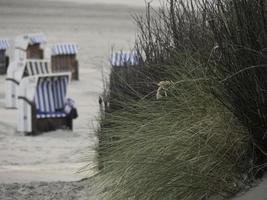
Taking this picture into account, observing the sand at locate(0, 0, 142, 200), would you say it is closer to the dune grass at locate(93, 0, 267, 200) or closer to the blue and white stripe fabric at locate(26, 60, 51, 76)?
the blue and white stripe fabric at locate(26, 60, 51, 76)

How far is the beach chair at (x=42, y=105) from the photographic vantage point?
1445cm

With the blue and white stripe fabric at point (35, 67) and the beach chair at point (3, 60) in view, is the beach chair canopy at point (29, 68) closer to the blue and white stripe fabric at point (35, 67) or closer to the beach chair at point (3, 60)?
the blue and white stripe fabric at point (35, 67)

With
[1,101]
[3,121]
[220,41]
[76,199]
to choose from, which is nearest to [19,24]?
[1,101]

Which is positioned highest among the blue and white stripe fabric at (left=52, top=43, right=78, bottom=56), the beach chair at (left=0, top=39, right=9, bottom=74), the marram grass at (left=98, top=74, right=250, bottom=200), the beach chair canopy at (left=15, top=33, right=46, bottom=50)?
the marram grass at (left=98, top=74, right=250, bottom=200)

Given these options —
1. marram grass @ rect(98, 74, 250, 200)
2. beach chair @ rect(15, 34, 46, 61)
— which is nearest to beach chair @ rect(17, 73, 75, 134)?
beach chair @ rect(15, 34, 46, 61)

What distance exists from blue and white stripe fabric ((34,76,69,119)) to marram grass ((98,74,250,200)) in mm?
9924

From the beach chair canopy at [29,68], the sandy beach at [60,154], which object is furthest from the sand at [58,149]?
the beach chair canopy at [29,68]

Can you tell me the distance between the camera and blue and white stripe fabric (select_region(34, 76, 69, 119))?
1493 cm

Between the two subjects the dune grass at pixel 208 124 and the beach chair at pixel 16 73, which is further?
the beach chair at pixel 16 73

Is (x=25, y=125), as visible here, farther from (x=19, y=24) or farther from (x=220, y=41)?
(x=19, y=24)

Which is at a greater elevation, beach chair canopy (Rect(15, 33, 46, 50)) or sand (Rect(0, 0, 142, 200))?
beach chair canopy (Rect(15, 33, 46, 50))

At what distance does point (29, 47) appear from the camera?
2452 cm

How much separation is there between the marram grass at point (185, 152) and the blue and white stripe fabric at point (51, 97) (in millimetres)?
9924

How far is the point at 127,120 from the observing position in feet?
18.3
